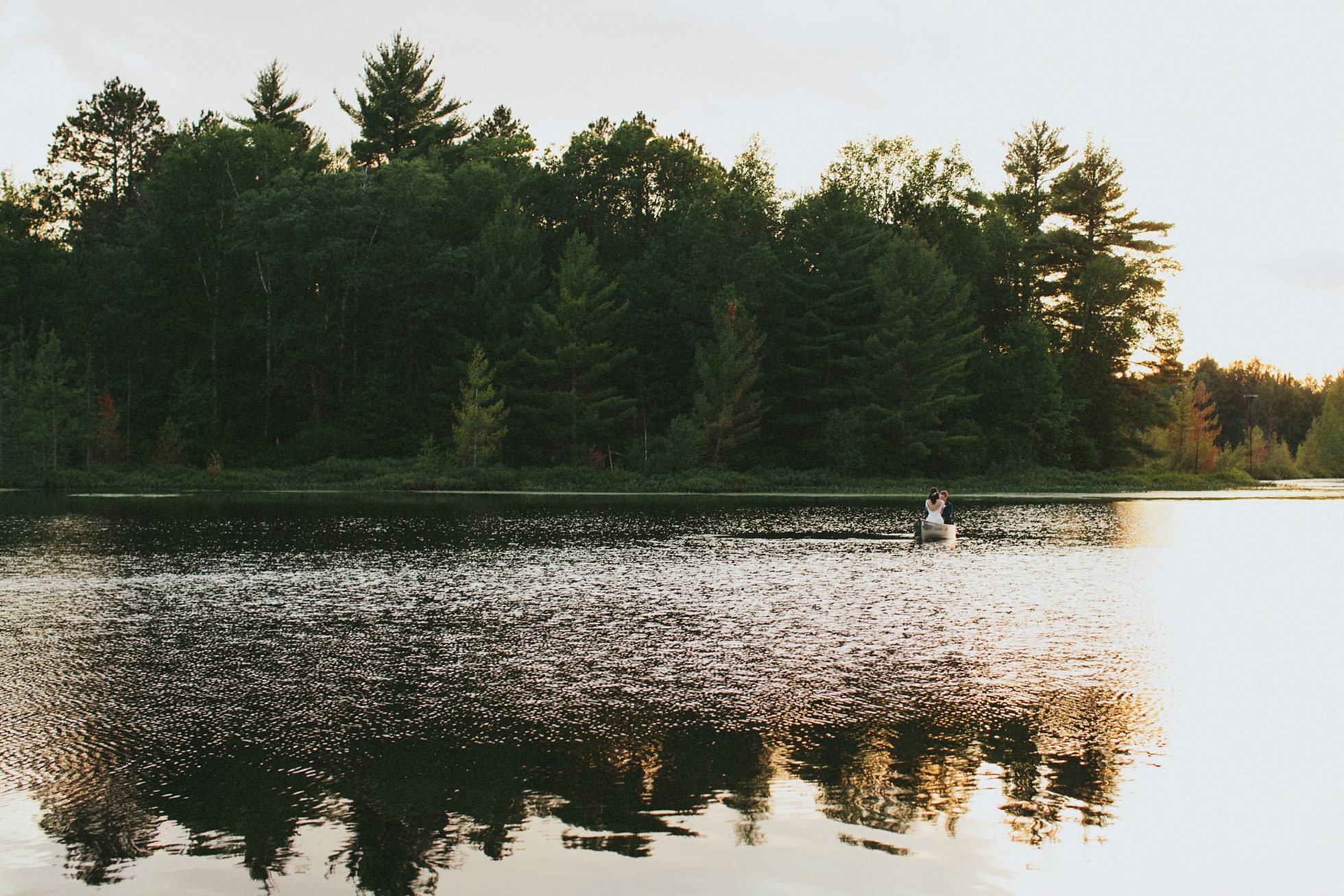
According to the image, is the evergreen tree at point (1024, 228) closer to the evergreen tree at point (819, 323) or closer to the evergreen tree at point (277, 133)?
the evergreen tree at point (819, 323)

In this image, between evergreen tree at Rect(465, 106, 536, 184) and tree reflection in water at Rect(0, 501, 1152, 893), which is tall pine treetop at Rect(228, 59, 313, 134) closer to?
evergreen tree at Rect(465, 106, 536, 184)

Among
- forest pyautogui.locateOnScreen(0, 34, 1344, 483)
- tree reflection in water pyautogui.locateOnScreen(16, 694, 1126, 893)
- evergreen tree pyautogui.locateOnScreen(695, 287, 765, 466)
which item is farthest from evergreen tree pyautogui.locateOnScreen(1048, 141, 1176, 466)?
tree reflection in water pyautogui.locateOnScreen(16, 694, 1126, 893)

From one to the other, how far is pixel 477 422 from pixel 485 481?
410 cm

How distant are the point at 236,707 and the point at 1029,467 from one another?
227ft

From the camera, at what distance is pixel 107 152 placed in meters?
95.7

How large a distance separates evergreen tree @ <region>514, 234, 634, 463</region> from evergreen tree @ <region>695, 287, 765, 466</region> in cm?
602

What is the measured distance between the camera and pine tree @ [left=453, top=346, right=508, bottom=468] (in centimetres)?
6594

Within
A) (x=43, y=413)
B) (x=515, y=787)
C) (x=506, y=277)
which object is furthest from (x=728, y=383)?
(x=515, y=787)

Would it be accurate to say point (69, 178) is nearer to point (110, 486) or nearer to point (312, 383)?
point (312, 383)

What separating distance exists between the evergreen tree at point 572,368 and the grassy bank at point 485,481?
4130 millimetres

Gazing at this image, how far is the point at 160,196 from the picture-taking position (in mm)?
80750

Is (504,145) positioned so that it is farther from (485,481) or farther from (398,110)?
(485,481)

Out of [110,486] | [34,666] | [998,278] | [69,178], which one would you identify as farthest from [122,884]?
[69,178]

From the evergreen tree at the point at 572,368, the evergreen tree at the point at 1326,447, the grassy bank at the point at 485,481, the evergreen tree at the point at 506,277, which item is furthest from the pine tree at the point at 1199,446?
the evergreen tree at the point at 506,277
